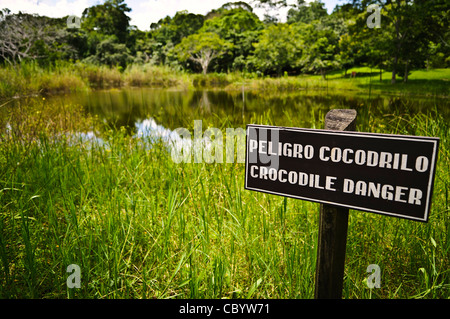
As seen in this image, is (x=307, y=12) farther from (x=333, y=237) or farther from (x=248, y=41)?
(x=333, y=237)

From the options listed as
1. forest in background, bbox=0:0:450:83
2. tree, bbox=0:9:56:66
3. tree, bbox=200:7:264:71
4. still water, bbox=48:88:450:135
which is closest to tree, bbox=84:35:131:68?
forest in background, bbox=0:0:450:83

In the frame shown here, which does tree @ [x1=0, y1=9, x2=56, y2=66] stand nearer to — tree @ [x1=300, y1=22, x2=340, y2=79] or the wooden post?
the wooden post

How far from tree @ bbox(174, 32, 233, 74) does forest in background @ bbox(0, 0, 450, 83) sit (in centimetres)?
9

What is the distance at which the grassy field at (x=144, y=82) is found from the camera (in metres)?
9.14

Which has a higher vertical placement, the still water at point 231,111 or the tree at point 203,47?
the tree at point 203,47

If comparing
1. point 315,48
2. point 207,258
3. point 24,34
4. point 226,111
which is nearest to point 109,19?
point 24,34

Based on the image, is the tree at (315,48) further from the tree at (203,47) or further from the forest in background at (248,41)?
the tree at (203,47)

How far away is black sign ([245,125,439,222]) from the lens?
0.78m

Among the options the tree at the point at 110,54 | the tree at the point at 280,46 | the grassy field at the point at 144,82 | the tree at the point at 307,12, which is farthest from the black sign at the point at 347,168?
the tree at the point at 307,12

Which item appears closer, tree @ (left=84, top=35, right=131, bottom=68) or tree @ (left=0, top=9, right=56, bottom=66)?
tree @ (left=0, top=9, right=56, bottom=66)

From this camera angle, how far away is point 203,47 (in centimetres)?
2708

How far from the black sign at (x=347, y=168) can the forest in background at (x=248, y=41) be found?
1260 cm

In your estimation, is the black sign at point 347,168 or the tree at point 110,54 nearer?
the black sign at point 347,168
